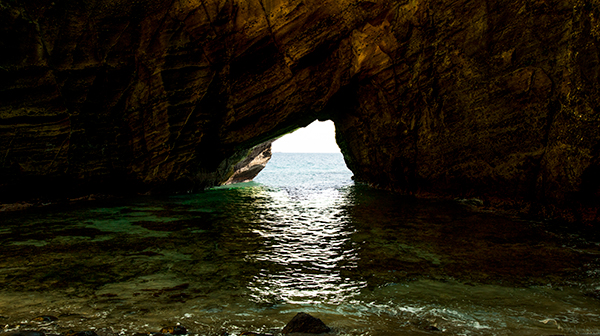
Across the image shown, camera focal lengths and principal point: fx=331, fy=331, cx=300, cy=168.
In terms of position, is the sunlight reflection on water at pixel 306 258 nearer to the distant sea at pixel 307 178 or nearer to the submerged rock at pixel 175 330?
the submerged rock at pixel 175 330

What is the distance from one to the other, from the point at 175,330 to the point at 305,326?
3.98 feet

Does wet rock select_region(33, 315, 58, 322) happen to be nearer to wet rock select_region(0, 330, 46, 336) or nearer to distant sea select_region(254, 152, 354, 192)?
wet rock select_region(0, 330, 46, 336)

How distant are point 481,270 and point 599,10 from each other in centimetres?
661

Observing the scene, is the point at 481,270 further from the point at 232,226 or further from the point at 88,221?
the point at 88,221

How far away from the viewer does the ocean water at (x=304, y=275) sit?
3.34 meters

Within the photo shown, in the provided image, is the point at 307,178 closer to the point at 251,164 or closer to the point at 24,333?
the point at 251,164

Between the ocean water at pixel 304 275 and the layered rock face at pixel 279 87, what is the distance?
131 inches

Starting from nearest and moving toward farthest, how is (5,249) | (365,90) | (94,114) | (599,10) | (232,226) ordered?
1. (5,249)
2. (599,10)
3. (232,226)
4. (94,114)
5. (365,90)

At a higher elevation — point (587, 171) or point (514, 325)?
point (587, 171)

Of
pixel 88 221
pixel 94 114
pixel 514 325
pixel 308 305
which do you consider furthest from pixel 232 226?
pixel 94 114

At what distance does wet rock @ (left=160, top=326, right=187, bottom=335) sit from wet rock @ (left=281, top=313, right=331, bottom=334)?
3.06 ft

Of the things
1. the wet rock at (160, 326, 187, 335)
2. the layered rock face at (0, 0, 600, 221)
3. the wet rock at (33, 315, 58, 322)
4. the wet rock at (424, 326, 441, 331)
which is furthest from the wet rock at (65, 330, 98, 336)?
the layered rock face at (0, 0, 600, 221)

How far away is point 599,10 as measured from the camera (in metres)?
7.15

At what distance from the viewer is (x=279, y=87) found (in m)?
14.0
